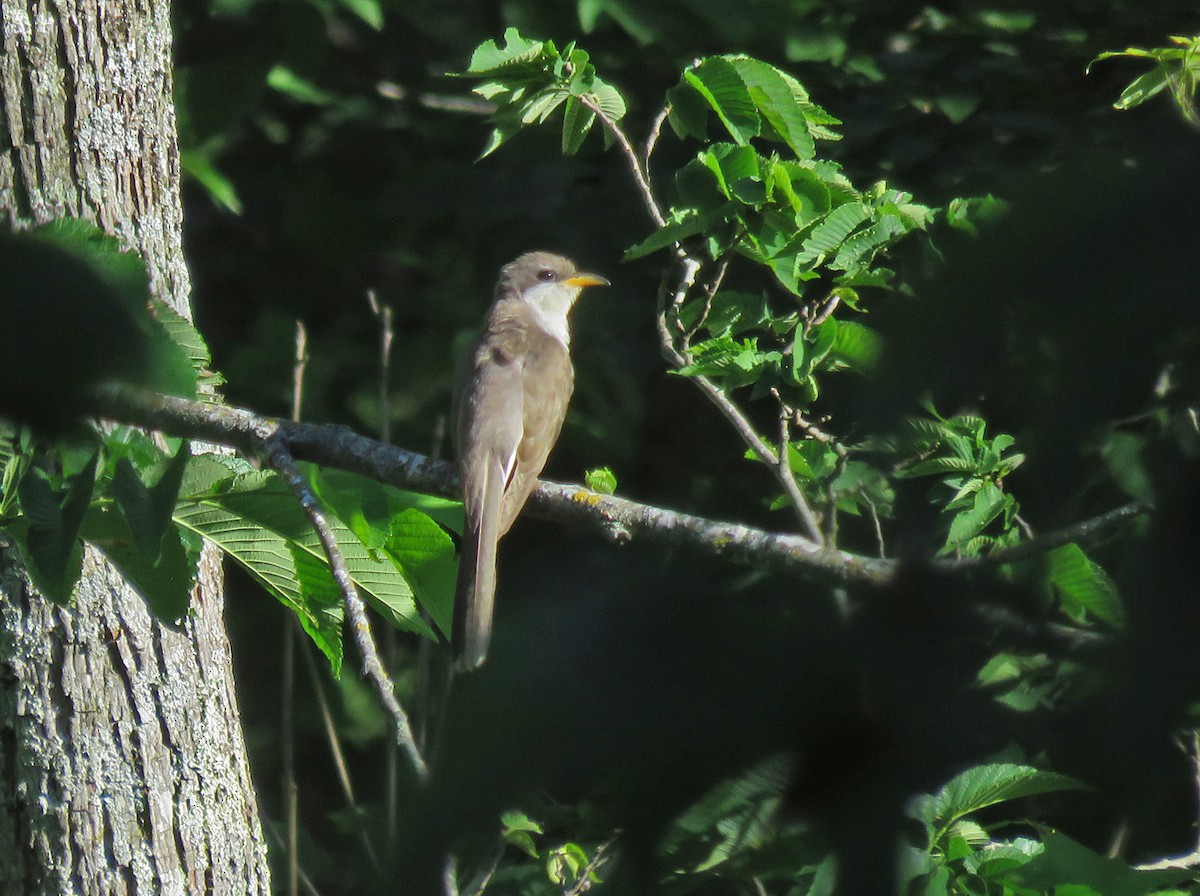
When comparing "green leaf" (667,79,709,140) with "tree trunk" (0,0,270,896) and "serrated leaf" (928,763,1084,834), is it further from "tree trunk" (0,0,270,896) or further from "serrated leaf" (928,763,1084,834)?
"serrated leaf" (928,763,1084,834)

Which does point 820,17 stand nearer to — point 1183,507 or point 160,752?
point 160,752

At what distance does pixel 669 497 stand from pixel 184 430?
9.68 ft

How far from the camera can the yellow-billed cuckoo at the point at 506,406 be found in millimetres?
3420

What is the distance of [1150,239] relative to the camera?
515mm

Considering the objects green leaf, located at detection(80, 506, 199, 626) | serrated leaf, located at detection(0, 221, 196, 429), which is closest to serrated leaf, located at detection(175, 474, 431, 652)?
green leaf, located at detection(80, 506, 199, 626)

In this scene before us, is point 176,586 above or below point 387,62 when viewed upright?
below

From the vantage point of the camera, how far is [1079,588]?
534mm

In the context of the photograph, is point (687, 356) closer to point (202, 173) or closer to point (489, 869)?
point (489, 869)

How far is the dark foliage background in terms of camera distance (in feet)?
1.71

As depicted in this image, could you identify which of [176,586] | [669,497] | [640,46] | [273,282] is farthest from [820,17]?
[176,586]

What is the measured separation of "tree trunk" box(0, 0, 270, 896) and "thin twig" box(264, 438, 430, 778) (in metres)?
0.89

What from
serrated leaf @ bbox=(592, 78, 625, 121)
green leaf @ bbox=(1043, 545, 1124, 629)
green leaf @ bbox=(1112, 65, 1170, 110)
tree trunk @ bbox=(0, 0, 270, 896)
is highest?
green leaf @ bbox=(1112, 65, 1170, 110)

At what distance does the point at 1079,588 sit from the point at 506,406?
11.8ft

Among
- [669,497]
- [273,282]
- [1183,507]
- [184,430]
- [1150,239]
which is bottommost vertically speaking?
[669,497]
